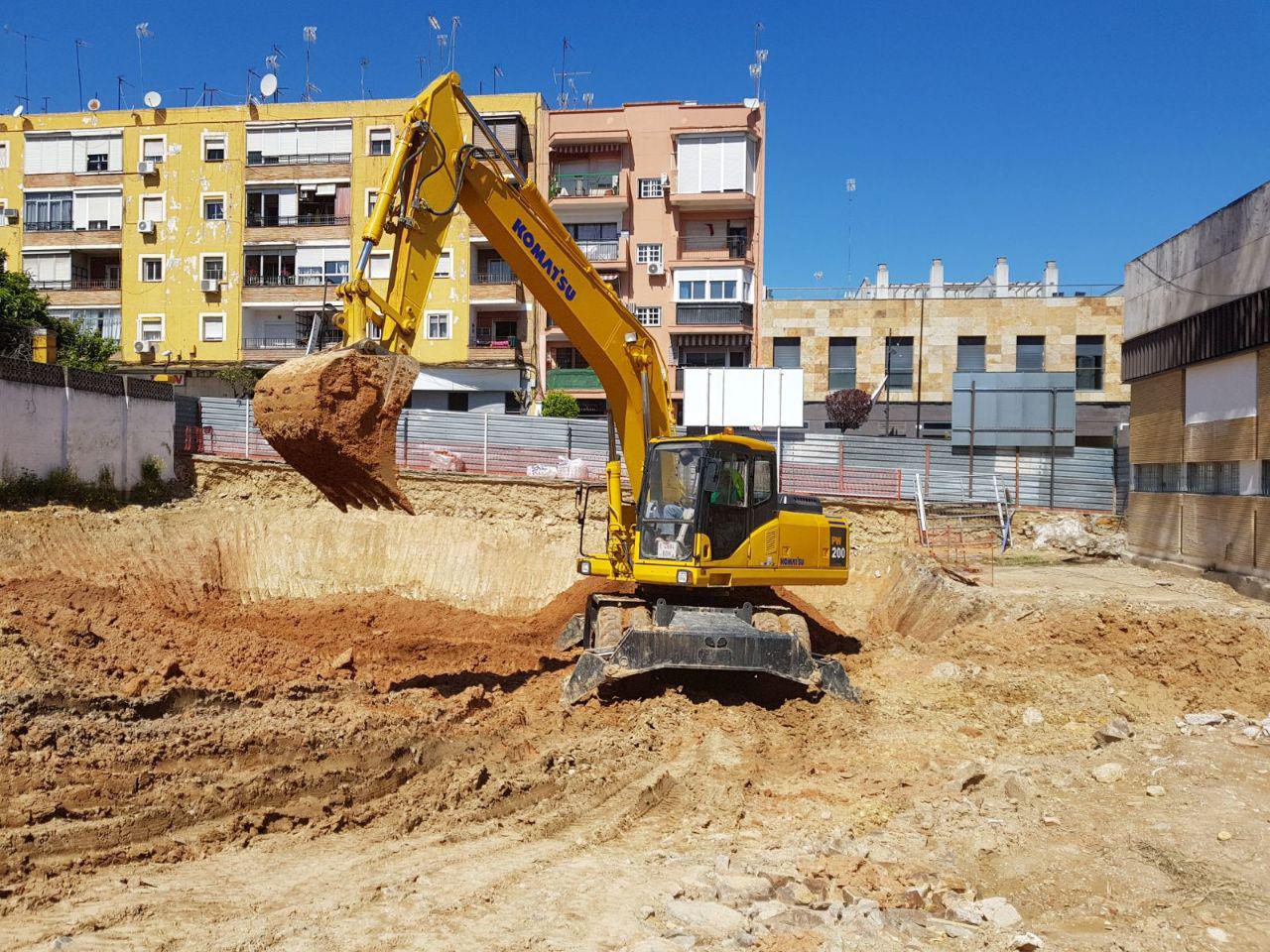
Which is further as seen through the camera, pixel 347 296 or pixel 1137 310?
pixel 1137 310

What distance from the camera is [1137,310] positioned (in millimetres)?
21172

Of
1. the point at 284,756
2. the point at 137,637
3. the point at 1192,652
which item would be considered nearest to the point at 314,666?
the point at 137,637

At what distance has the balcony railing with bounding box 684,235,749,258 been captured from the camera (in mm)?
40156

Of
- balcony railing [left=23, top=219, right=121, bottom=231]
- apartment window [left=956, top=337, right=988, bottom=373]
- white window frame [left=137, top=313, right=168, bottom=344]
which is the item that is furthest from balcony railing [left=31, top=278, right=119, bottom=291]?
apartment window [left=956, top=337, right=988, bottom=373]

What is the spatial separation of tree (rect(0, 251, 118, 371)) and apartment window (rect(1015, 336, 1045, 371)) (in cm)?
3281

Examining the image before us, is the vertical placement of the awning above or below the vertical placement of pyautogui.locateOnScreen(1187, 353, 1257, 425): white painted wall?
above

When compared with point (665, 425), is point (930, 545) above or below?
below

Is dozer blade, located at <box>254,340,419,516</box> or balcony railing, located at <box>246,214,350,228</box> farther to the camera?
balcony railing, located at <box>246,214,350,228</box>

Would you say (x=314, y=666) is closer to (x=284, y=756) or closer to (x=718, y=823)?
(x=284, y=756)

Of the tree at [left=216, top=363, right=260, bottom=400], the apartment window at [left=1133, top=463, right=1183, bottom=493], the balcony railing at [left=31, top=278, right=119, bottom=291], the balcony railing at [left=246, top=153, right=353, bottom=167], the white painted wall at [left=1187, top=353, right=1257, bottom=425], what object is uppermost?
the balcony railing at [left=246, top=153, right=353, bottom=167]

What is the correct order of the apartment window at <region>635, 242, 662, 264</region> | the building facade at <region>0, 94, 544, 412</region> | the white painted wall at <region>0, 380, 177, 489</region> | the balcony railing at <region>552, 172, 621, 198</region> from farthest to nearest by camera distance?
the apartment window at <region>635, 242, 662, 264</region> → the balcony railing at <region>552, 172, 621, 198</region> → the building facade at <region>0, 94, 544, 412</region> → the white painted wall at <region>0, 380, 177, 489</region>

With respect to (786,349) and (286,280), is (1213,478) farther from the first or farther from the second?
(286,280)

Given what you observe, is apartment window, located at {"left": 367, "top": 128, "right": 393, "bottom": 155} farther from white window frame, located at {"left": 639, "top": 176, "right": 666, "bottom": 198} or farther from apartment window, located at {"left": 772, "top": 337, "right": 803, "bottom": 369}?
apartment window, located at {"left": 772, "top": 337, "right": 803, "bottom": 369}

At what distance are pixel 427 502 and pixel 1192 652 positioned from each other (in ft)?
54.6
